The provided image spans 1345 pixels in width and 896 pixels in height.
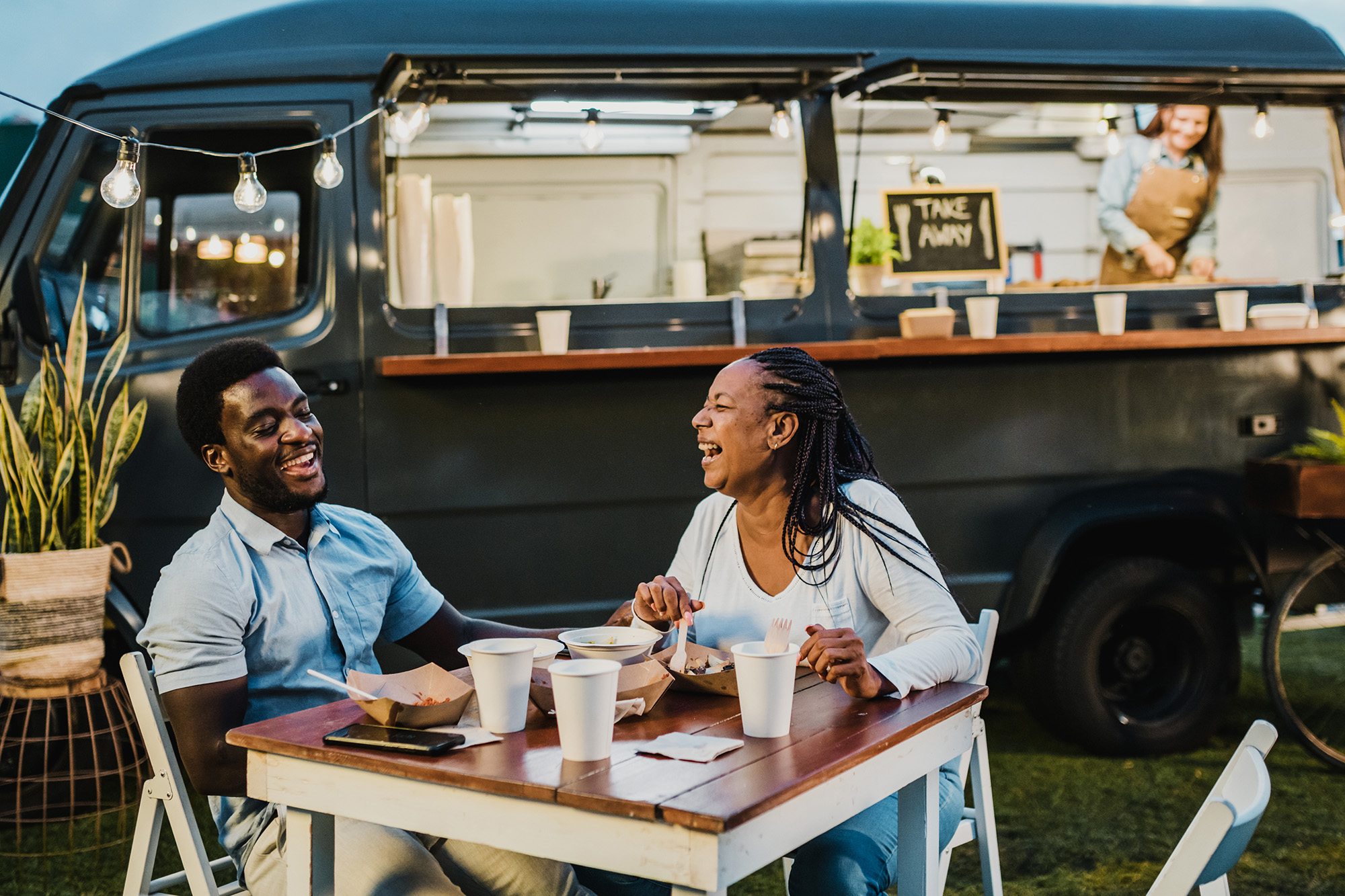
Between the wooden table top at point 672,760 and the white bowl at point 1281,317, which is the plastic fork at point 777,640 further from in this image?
the white bowl at point 1281,317

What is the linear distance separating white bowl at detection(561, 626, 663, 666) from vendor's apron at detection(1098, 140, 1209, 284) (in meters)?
3.27

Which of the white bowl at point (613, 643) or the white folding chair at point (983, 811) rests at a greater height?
the white bowl at point (613, 643)

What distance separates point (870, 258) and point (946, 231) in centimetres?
33

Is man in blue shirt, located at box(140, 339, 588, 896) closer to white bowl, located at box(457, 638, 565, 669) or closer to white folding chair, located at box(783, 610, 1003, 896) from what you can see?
white bowl, located at box(457, 638, 565, 669)

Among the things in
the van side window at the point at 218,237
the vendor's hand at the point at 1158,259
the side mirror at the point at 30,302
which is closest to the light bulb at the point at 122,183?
the van side window at the point at 218,237

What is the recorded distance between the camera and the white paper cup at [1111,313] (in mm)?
4234

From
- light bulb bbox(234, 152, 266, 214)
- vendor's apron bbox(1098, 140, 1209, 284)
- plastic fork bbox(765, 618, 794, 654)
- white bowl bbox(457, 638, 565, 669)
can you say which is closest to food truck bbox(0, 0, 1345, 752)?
vendor's apron bbox(1098, 140, 1209, 284)

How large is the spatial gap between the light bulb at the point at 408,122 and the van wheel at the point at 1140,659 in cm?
288

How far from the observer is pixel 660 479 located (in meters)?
4.04

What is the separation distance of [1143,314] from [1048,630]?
126 cm

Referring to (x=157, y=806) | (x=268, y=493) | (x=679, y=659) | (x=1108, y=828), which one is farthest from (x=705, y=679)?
(x=1108, y=828)

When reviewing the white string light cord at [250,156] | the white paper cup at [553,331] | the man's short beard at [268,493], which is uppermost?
the white string light cord at [250,156]

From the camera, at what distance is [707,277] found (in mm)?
4188

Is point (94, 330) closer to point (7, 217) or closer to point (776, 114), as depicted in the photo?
point (7, 217)
